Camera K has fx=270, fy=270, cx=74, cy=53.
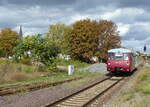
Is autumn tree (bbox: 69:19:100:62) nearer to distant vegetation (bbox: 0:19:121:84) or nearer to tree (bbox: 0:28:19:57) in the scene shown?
distant vegetation (bbox: 0:19:121:84)

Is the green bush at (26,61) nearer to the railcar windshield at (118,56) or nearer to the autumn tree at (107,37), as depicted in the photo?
the railcar windshield at (118,56)

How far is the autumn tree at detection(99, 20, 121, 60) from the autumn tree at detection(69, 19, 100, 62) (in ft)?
6.37

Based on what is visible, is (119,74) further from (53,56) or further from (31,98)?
(31,98)

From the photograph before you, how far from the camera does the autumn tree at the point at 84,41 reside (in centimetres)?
6162

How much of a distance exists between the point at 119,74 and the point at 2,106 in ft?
75.4

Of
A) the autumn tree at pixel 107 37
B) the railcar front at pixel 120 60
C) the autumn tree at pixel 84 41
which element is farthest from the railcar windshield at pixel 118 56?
the autumn tree at pixel 107 37

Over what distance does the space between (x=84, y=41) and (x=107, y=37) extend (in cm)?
840

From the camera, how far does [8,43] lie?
9769 cm

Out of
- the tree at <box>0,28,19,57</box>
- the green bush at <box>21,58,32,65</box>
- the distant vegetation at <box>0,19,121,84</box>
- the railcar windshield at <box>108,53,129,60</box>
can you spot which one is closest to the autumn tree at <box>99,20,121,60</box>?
the distant vegetation at <box>0,19,121,84</box>

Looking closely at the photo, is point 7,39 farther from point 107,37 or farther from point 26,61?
point 26,61

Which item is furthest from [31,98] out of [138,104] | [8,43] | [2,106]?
[8,43]

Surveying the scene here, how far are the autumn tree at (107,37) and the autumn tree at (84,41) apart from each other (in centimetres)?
194

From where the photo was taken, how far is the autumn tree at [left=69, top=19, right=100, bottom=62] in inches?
2426

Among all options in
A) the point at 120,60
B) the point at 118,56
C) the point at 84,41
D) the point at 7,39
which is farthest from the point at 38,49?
the point at 7,39
